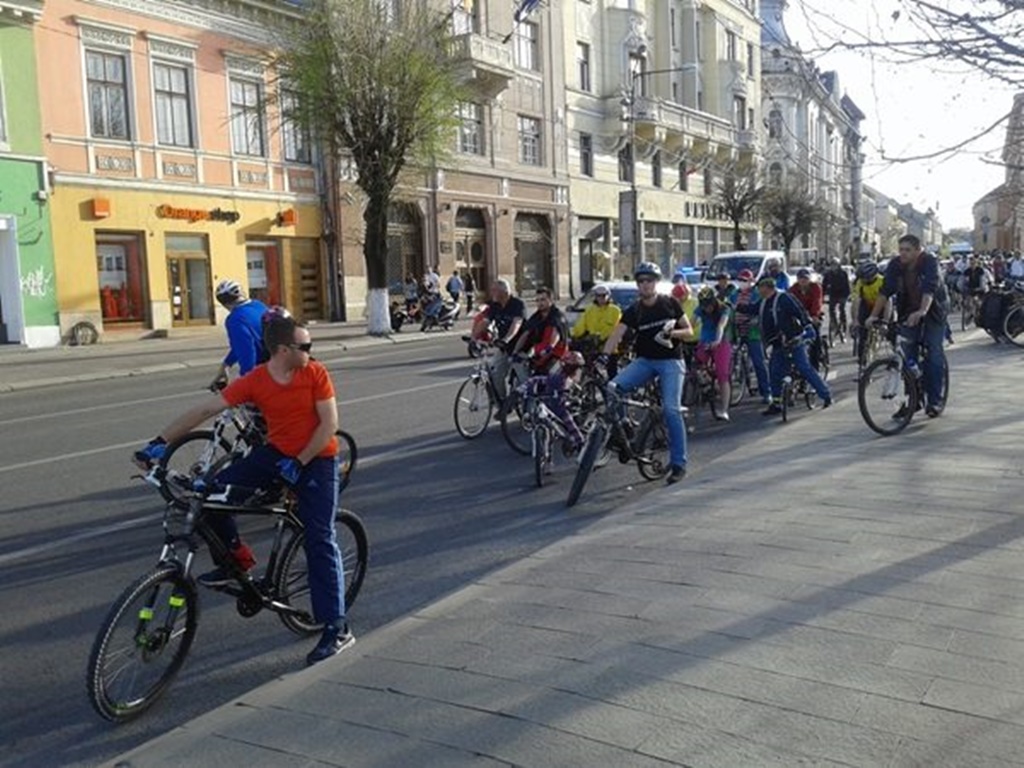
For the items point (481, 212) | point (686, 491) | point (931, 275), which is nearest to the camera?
point (686, 491)

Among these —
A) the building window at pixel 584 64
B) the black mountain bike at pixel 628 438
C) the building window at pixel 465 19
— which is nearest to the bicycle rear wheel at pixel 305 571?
the black mountain bike at pixel 628 438

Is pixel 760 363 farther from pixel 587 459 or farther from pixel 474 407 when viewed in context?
pixel 587 459

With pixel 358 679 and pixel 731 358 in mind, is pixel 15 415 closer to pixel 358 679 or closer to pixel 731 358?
pixel 731 358

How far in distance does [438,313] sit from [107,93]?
34.1 feet

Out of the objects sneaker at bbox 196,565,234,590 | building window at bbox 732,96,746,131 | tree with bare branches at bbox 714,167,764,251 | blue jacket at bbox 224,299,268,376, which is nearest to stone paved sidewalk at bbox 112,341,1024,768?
sneaker at bbox 196,565,234,590

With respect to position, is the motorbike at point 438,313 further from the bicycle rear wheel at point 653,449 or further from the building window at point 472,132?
the bicycle rear wheel at point 653,449

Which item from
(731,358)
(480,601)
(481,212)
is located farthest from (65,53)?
(480,601)

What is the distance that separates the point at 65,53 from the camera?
23047 millimetres

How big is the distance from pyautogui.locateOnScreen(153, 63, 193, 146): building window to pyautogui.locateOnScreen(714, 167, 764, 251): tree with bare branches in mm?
31502

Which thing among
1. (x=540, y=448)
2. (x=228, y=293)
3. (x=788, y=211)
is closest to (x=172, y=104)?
(x=228, y=293)

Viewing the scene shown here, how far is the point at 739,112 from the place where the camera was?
5812cm

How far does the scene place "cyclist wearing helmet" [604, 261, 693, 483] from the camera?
765 centimetres

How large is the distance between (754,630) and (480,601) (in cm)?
135

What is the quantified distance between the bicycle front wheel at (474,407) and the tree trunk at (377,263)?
1560cm
